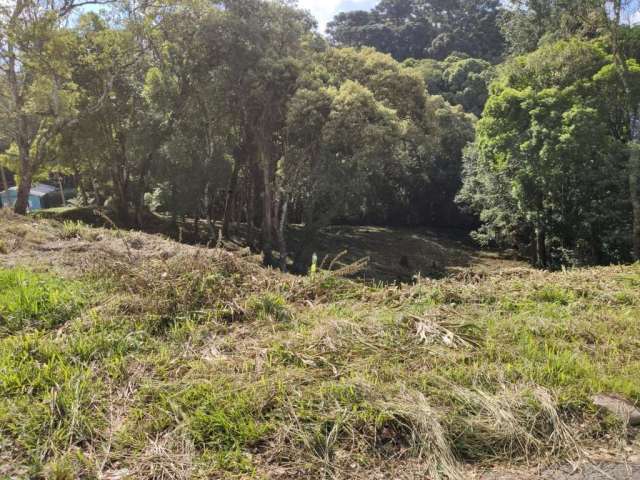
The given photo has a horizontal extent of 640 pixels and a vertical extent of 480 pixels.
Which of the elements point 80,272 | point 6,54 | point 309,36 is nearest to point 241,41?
point 309,36

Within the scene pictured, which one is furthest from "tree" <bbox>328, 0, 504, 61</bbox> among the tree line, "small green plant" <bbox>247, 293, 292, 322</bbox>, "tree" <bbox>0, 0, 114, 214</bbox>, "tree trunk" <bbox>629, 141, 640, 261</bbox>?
"small green plant" <bbox>247, 293, 292, 322</bbox>

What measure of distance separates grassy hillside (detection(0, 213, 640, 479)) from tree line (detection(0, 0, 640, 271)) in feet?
34.9

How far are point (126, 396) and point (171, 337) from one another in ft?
2.57

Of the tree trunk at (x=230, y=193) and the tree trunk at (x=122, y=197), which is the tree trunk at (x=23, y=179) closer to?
the tree trunk at (x=122, y=197)

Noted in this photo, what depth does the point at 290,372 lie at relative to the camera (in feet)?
10.1

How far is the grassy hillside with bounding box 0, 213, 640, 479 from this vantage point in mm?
2557

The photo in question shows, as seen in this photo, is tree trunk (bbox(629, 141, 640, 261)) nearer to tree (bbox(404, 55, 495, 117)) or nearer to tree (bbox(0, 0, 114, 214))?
tree (bbox(0, 0, 114, 214))

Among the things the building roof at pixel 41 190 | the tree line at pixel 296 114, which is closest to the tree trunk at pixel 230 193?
the tree line at pixel 296 114

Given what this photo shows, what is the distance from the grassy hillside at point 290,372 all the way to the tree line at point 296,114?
10.6 meters

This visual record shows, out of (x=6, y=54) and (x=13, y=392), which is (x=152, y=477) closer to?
(x=13, y=392)

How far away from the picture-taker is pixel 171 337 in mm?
3711

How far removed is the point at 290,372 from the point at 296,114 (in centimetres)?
1258

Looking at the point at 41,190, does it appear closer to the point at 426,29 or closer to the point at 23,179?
the point at 23,179

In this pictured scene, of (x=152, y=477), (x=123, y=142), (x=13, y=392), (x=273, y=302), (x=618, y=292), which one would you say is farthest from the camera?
(x=123, y=142)
